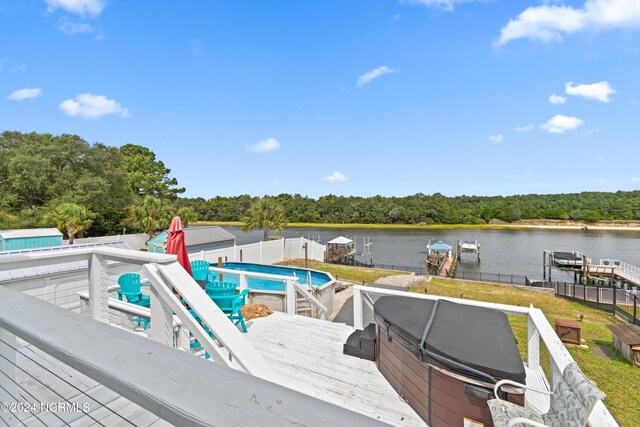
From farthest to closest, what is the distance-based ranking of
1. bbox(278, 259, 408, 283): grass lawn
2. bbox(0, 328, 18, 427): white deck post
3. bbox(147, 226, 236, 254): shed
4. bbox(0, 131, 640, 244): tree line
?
bbox(0, 131, 640, 244): tree line → bbox(278, 259, 408, 283): grass lawn → bbox(147, 226, 236, 254): shed → bbox(0, 328, 18, 427): white deck post

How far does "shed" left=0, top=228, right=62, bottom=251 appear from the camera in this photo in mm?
11641

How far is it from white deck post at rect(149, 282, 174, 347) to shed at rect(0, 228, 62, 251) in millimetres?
13978

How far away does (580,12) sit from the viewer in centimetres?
1436

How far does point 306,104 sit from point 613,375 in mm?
28624

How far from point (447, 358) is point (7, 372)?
269 centimetres

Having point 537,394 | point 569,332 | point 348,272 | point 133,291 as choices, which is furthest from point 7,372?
point 348,272

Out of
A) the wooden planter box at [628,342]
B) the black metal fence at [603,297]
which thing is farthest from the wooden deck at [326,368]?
the black metal fence at [603,297]

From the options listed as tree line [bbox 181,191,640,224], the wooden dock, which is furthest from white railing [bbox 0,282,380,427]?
tree line [bbox 181,191,640,224]

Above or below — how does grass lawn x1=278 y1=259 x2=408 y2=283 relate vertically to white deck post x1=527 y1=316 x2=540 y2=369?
below

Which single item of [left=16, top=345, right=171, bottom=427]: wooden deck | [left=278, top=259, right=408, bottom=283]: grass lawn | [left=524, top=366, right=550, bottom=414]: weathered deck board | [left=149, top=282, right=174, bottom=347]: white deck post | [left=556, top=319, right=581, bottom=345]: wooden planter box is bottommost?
[left=278, top=259, right=408, bottom=283]: grass lawn

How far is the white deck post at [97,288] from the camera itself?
9.04 feet

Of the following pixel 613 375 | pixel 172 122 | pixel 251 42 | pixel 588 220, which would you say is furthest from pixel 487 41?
pixel 588 220

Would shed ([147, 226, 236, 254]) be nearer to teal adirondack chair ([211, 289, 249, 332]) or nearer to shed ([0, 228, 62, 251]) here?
shed ([0, 228, 62, 251])

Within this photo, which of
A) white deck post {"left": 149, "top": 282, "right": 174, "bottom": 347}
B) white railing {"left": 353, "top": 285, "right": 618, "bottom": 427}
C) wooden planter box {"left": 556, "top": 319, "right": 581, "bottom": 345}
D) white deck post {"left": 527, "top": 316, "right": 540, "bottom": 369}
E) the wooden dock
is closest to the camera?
white railing {"left": 353, "top": 285, "right": 618, "bottom": 427}
